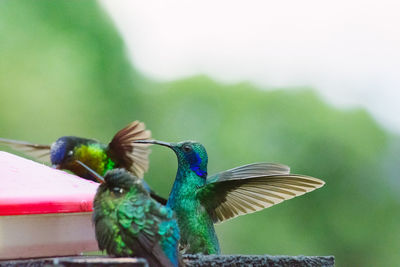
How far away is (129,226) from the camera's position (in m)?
1.62

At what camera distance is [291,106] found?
12039mm

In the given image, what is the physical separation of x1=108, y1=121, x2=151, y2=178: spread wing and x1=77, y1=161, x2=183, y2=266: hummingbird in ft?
6.08

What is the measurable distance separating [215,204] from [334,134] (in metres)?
9.29

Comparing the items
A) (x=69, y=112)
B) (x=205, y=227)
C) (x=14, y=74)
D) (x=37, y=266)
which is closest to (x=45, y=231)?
(x=37, y=266)

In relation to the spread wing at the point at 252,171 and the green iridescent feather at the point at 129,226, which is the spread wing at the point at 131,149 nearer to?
the spread wing at the point at 252,171

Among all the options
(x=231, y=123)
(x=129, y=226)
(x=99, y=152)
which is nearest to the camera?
(x=129, y=226)

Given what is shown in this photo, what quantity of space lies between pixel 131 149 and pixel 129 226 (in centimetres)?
203

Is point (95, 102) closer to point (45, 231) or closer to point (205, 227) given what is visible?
point (205, 227)

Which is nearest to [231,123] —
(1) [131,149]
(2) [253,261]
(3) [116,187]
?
(1) [131,149]

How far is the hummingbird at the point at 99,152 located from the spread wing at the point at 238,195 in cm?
80

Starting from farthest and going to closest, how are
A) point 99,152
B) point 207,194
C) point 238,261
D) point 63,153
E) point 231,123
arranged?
point 231,123 < point 99,152 < point 63,153 < point 207,194 < point 238,261

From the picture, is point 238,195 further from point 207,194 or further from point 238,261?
point 238,261

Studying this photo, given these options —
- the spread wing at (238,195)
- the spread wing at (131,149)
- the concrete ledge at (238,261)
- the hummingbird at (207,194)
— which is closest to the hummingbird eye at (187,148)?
the hummingbird at (207,194)

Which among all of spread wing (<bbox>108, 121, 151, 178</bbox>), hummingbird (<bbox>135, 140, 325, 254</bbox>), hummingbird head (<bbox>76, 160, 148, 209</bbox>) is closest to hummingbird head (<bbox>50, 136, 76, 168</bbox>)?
spread wing (<bbox>108, 121, 151, 178</bbox>)
